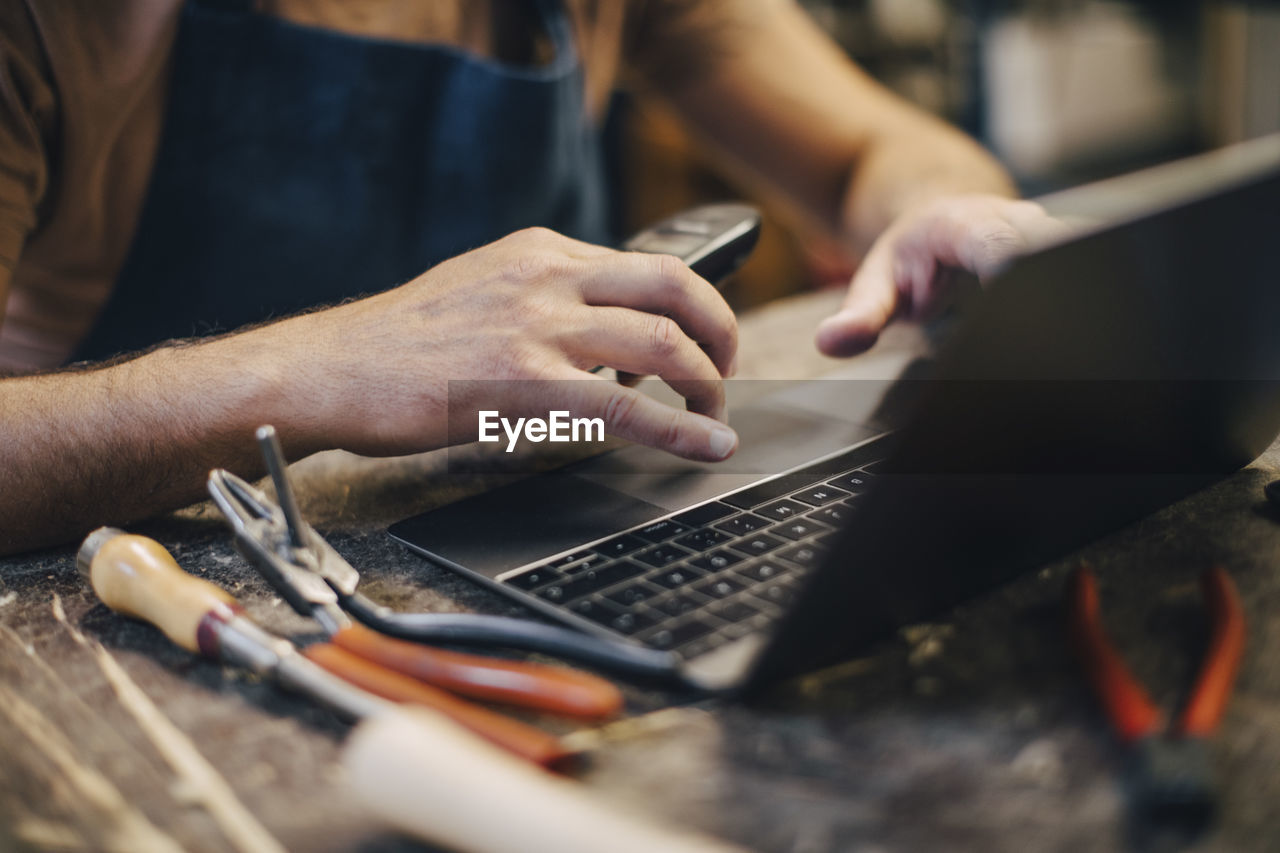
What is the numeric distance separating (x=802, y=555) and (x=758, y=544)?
22mm

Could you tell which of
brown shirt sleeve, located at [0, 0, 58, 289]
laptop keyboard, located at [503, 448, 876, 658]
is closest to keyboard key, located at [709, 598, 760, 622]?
laptop keyboard, located at [503, 448, 876, 658]

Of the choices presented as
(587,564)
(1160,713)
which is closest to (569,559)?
(587,564)

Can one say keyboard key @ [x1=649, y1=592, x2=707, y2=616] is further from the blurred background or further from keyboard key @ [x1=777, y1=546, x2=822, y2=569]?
the blurred background

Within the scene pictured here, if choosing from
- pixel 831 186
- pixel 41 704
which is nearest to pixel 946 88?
pixel 831 186

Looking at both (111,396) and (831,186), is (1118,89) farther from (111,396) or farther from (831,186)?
(111,396)

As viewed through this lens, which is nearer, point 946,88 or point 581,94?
point 581,94

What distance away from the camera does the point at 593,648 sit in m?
0.35

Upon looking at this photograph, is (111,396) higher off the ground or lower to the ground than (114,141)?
lower

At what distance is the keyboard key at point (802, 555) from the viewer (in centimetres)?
40

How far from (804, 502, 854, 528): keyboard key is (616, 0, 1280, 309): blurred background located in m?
2.06

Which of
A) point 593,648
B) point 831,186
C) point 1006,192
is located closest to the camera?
point 593,648

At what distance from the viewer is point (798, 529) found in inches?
17.0

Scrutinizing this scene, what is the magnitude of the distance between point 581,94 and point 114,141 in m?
0.46

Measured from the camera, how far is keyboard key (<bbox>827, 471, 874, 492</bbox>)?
1.55 ft
